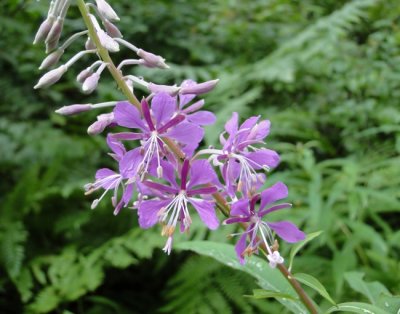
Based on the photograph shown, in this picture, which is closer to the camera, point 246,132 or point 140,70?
point 246,132

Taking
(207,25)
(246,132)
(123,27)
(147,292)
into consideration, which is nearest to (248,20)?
(207,25)

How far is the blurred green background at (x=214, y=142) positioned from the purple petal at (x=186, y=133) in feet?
6.38

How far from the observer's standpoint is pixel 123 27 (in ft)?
18.2

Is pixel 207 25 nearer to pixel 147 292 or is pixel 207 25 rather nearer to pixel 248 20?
pixel 248 20

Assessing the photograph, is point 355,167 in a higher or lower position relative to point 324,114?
higher

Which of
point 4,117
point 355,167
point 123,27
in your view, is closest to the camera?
point 355,167

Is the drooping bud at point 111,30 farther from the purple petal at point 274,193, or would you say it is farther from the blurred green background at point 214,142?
the blurred green background at point 214,142

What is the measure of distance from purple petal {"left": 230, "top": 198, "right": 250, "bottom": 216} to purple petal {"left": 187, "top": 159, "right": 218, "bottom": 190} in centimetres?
11

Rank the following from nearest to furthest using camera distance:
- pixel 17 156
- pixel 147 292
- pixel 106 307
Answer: pixel 106 307 < pixel 147 292 < pixel 17 156

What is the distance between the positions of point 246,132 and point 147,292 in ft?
9.96

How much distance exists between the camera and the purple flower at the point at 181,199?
151 cm

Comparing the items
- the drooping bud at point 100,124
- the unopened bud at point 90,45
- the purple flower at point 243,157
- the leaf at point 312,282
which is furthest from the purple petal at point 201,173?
the unopened bud at point 90,45

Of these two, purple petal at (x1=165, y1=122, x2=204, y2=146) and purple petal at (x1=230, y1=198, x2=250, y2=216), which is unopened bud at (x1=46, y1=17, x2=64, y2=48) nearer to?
purple petal at (x1=165, y1=122, x2=204, y2=146)

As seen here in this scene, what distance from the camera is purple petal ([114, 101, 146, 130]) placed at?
147 centimetres
